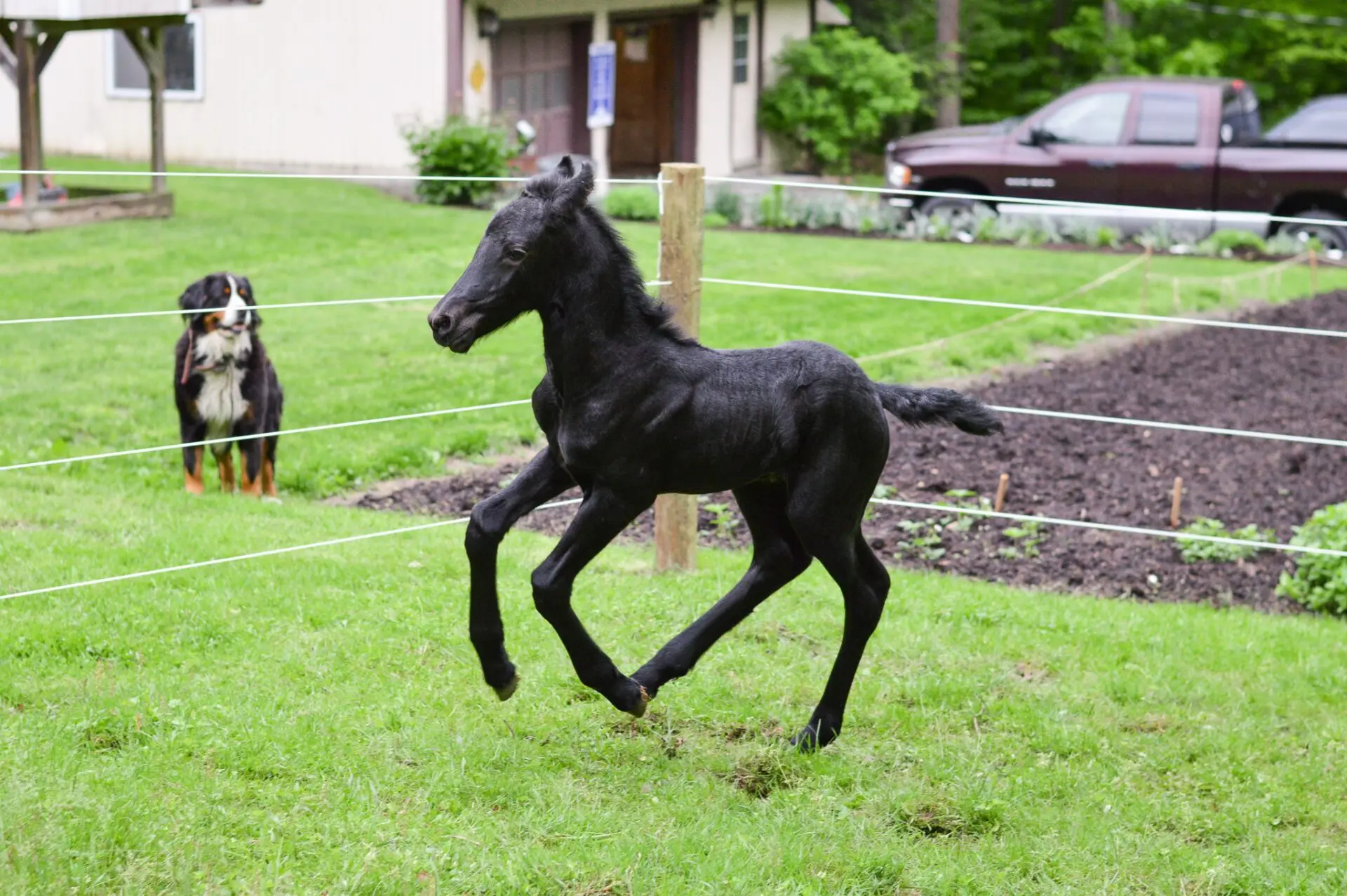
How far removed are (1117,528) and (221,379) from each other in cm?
469

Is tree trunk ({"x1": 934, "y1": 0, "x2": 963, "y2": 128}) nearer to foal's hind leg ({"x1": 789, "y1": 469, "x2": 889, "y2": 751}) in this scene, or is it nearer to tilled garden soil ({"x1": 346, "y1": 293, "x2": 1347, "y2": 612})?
tilled garden soil ({"x1": 346, "y1": 293, "x2": 1347, "y2": 612})

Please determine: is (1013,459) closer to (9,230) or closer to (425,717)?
(425,717)

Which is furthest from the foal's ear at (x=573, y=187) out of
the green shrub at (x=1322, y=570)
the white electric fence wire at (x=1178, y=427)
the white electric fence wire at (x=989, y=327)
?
the white electric fence wire at (x=989, y=327)

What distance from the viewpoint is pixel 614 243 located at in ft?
14.1

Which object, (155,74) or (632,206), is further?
(632,206)

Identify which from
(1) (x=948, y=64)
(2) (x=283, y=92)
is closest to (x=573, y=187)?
(2) (x=283, y=92)

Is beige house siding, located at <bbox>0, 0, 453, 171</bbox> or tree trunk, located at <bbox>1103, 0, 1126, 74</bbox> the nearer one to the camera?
beige house siding, located at <bbox>0, 0, 453, 171</bbox>

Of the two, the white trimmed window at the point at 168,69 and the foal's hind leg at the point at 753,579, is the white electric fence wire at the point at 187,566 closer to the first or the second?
the foal's hind leg at the point at 753,579

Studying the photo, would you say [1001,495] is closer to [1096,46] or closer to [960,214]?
[960,214]

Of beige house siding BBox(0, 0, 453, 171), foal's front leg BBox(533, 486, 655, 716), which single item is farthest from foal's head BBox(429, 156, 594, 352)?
beige house siding BBox(0, 0, 453, 171)

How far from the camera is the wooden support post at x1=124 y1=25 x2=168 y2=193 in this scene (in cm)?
1580

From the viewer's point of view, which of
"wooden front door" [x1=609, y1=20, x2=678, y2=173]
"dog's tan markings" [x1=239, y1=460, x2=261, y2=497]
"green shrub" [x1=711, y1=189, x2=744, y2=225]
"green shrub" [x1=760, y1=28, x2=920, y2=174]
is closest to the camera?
"dog's tan markings" [x1=239, y1=460, x2=261, y2=497]

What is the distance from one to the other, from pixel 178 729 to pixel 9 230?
11.2 meters

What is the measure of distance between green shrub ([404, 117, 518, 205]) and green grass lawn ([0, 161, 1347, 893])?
9.89 metres
